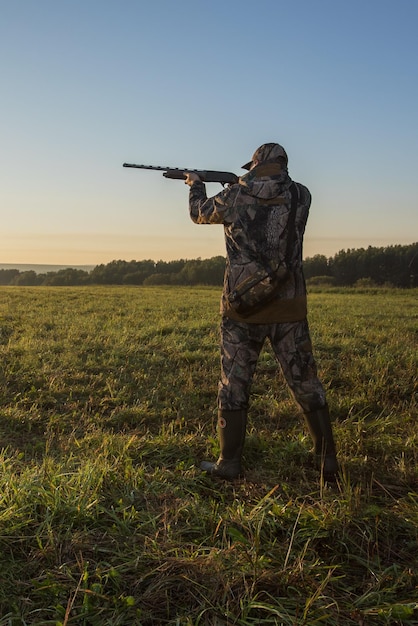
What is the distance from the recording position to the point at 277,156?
3.88 meters

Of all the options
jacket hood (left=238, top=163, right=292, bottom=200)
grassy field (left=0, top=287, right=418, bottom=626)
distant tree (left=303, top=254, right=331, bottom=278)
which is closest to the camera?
grassy field (left=0, top=287, right=418, bottom=626)

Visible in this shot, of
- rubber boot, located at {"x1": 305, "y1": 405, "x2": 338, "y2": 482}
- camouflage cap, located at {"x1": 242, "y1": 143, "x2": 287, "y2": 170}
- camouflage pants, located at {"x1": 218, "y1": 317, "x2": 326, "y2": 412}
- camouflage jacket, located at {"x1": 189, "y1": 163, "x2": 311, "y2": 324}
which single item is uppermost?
camouflage cap, located at {"x1": 242, "y1": 143, "x2": 287, "y2": 170}

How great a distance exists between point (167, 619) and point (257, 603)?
47 centimetres

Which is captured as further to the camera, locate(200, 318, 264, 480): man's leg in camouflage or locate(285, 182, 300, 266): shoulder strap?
locate(200, 318, 264, 480): man's leg in camouflage

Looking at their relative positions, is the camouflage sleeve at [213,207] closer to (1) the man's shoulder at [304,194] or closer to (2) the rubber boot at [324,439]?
(1) the man's shoulder at [304,194]

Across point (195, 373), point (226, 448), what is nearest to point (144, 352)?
point (195, 373)

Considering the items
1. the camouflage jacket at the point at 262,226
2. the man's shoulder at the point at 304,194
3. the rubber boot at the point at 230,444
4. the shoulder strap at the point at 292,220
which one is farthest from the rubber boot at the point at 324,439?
the man's shoulder at the point at 304,194

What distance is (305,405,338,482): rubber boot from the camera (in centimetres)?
412

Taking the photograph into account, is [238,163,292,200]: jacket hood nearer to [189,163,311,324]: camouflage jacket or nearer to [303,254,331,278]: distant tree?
[189,163,311,324]: camouflage jacket

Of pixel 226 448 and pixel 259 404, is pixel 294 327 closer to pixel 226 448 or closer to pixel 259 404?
pixel 226 448

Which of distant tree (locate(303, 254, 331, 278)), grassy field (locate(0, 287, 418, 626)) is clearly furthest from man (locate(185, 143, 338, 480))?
distant tree (locate(303, 254, 331, 278))

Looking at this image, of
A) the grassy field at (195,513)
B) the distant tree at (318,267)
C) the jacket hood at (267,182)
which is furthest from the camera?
the distant tree at (318,267)

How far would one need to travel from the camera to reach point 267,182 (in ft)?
12.6

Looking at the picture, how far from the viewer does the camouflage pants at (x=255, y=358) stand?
4098mm
